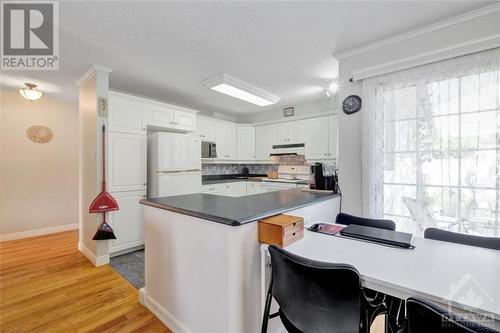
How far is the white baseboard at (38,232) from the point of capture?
3517mm

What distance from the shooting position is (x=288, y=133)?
462cm

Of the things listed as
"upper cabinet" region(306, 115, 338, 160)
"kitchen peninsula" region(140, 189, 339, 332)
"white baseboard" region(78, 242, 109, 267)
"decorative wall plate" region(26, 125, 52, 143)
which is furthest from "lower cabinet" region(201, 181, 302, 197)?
"decorative wall plate" region(26, 125, 52, 143)

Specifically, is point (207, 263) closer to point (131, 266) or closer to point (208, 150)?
point (131, 266)

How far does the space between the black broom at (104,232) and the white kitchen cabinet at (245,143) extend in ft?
9.78

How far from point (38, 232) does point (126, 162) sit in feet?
8.15

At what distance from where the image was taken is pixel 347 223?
1812 millimetres

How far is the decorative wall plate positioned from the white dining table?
4761 mm

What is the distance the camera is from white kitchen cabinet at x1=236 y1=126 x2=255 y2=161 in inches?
202

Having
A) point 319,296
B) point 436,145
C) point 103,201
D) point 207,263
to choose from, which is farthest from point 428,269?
point 103,201

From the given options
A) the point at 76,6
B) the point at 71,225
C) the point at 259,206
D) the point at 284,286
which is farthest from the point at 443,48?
the point at 71,225

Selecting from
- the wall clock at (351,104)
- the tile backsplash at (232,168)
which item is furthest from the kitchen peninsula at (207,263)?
the tile backsplash at (232,168)

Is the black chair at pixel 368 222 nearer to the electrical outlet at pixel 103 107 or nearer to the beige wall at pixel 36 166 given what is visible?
the electrical outlet at pixel 103 107

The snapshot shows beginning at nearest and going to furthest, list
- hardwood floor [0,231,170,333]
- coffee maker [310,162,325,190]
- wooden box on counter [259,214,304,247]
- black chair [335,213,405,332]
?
black chair [335,213,405,332] → wooden box on counter [259,214,304,247] → hardwood floor [0,231,170,333] → coffee maker [310,162,325,190]

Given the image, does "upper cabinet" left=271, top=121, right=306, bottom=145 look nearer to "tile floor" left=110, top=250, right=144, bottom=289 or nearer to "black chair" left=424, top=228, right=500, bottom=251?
"black chair" left=424, top=228, right=500, bottom=251
